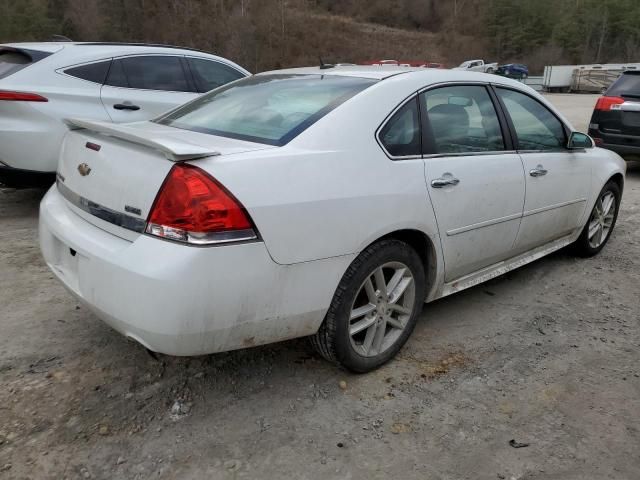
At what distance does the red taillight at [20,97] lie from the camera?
4664 millimetres

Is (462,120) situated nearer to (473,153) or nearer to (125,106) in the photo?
(473,153)

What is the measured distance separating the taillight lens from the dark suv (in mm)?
7225

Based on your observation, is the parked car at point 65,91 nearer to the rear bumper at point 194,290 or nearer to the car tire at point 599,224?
the rear bumper at point 194,290

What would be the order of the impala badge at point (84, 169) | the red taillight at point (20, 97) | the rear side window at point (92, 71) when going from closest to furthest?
the impala badge at point (84, 169)
the red taillight at point (20, 97)
the rear side window at point (92, 71)

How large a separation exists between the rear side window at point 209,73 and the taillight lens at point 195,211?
14.4 ft

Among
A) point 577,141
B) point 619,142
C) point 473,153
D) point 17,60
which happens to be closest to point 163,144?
point 473,153

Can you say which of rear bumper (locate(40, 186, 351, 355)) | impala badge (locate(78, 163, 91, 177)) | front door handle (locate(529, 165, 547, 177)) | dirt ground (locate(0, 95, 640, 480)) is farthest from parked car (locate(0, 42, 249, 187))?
front door handle (locate(529, 165, 547, 177))

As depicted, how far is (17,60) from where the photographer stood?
16.4 feet

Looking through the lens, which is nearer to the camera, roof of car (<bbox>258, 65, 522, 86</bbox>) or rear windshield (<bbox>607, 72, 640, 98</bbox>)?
roof of car (<bbox>258, 65, 522, 86</bbox>)

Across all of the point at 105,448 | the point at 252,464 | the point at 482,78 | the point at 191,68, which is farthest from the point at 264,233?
the point at 191,68

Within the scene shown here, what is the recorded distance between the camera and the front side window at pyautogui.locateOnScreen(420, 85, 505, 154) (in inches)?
117

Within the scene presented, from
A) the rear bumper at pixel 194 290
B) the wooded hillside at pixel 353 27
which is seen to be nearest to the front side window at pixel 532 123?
the rear bumper at pixel 194 290

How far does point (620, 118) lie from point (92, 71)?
271 inches

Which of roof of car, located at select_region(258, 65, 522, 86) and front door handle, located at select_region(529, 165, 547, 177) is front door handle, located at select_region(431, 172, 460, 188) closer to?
roof of car, located at select_region(258, 65, 522, 86)
